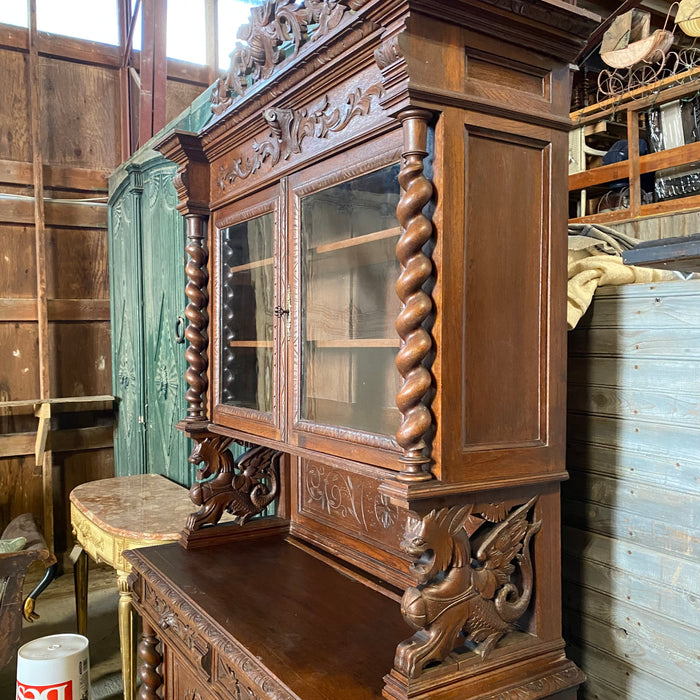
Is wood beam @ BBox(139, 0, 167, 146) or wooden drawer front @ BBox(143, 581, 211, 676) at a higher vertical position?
wood beam @ BBox(139, 0, 167, 146)

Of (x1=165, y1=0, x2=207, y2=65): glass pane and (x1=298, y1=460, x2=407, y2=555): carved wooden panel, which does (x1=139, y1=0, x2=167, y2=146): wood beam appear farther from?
(x1=298, y1=460, x2=407, y2=555): carved wooden panel

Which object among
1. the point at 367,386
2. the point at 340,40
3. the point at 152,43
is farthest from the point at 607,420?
the point at 152,43

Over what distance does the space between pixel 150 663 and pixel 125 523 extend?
68cm

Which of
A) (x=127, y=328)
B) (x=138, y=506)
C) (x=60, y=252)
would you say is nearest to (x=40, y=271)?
(x=60, y=252)

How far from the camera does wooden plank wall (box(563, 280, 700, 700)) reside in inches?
46.2

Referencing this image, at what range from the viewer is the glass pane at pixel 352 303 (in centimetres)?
120

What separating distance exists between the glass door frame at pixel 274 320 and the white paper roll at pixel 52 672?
99 centimetres

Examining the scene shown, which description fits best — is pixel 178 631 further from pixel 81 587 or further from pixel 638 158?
pixel 638 158

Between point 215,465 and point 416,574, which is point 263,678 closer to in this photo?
point 416,574

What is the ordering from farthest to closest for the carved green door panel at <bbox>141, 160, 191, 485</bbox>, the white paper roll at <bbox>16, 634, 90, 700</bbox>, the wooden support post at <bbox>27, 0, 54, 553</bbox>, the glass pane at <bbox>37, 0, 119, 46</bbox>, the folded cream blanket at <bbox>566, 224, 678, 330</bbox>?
1. the glass pane at <bbox>37, 0, 119, 46</bbox>
2. the wooden support post at <bbox>27, 0, 54, 553</bbox>
3. the carved green door panel at <bbox>141, 160, 191, 485</bbox>
4. the white paper roll at <bbox>16, 634, 90, 700</bbox>
5. the folded cream blanket at <bbox>566, 224, 678, 330</bbox>

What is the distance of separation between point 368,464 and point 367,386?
15cm

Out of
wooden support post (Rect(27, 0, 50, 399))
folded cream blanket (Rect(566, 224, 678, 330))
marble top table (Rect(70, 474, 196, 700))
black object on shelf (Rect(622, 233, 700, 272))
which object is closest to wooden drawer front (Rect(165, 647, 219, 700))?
marble top table (Rect(70, 474, 196, 700))

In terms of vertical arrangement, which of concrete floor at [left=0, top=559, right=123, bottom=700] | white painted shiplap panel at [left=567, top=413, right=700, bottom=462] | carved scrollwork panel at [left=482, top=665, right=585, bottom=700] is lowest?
concrete floor at [left=0, top=559, right=123, bottom=700]

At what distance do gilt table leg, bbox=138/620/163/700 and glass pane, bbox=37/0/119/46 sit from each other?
3661 millimetres
